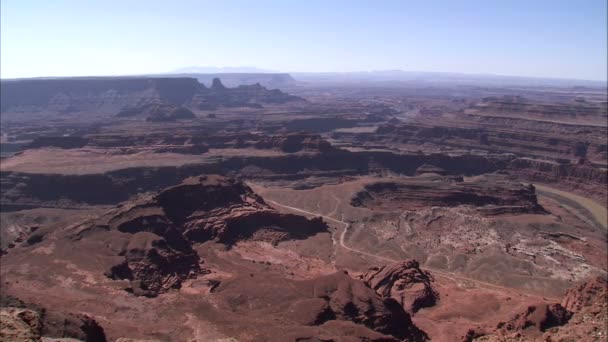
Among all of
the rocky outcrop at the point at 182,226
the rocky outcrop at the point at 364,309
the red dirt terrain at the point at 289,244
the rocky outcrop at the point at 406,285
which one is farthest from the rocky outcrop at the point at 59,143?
the rocky outcrop at the point at 364,309

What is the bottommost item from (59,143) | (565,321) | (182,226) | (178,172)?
(178,172)

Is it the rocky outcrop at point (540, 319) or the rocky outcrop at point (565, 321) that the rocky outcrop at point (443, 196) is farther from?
the rocky outcrop at point (540, 319)

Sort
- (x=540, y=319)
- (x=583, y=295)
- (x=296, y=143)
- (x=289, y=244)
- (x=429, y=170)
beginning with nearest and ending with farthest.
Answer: (x=540, y=319)
(x=583, y=295)
(x=289, y=244)
(x=429, y=170)
(x=296, y=143)

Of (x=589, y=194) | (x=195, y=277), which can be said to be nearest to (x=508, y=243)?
(x=195, y=277)

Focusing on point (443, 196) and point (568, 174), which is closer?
point (443, 196)

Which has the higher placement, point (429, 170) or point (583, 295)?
point (583, 295)

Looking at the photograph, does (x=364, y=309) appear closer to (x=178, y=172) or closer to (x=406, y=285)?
(x=406, y=285)

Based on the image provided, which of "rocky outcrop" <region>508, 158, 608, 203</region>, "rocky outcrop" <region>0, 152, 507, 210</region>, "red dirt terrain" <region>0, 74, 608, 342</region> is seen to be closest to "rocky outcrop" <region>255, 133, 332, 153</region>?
"red dirt terrain" <region>0, 74, 608, 342</region>

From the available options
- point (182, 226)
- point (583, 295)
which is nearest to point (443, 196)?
point (583, 295)
